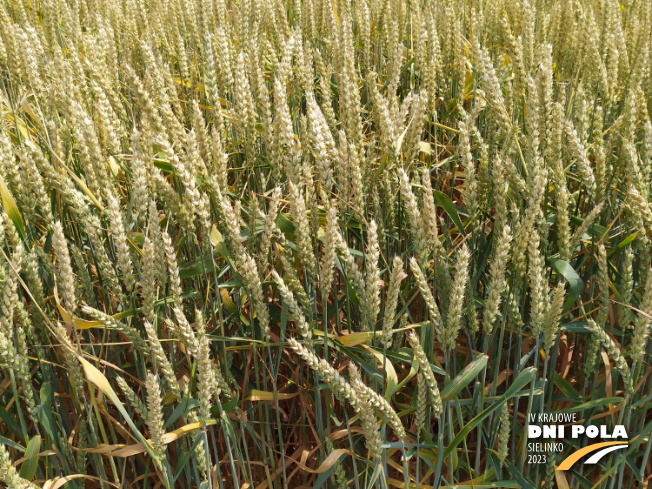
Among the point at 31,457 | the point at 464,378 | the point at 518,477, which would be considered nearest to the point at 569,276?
the point at 464,378

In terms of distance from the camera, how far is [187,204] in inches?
42.7

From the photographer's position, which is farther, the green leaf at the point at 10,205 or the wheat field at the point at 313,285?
the green leaf at the point at 10,205

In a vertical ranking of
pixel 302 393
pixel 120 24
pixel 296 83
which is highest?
pixel 120 24

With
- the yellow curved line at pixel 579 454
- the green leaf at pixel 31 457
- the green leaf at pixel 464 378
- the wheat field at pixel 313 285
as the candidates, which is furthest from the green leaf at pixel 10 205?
the yellow curved line at pixel 579 454

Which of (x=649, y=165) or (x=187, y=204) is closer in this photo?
(x=187, y=204)

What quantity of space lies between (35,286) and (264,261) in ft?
1.49

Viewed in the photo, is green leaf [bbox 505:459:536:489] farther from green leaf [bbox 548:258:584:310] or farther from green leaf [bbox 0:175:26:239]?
green leaf [bbox 0:175:26:239]

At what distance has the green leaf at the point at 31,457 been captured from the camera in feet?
3.70

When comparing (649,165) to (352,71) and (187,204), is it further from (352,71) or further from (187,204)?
(187,204)

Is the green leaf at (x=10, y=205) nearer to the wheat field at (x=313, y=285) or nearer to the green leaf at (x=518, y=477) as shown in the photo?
the wheat field at (x=313, y=285)

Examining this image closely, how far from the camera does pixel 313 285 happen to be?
1.19 m

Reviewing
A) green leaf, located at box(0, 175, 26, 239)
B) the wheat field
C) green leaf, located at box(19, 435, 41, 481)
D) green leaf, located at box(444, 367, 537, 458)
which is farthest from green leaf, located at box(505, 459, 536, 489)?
green leaf, located at box(0, 175, 26, 239)

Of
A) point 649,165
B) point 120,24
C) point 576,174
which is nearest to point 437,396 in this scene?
Answer: point 649,165

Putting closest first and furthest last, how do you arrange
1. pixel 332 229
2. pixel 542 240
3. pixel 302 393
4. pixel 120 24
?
1. pixel 332 229
2. pixel 542 240
3. pixel 302 393
4. pixel 120 24
